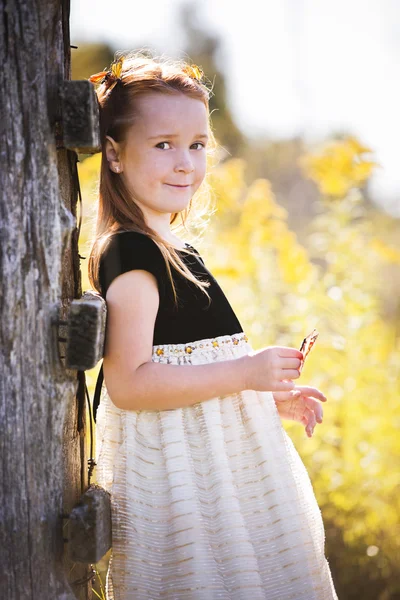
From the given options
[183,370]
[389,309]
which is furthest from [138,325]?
[389,309]

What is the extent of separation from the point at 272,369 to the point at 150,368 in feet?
0.89

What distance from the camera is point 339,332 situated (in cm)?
286

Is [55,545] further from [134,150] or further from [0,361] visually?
[134,150]

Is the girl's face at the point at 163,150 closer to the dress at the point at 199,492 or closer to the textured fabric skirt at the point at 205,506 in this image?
the dress at the point at 199,492

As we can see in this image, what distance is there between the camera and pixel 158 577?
1378 millimetres

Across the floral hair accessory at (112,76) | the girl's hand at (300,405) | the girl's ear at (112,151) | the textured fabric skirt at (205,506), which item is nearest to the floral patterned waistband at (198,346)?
the textured fabric skirt at (205,506)

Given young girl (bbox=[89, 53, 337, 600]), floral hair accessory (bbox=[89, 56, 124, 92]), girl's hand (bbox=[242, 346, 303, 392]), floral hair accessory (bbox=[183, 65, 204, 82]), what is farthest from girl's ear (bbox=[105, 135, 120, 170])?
girl's hand (bbox=[242, 346, 303, 392])

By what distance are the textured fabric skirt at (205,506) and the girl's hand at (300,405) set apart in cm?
17

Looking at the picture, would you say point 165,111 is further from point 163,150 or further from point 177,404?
point 177,404

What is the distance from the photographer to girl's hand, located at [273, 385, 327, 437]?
168 cm

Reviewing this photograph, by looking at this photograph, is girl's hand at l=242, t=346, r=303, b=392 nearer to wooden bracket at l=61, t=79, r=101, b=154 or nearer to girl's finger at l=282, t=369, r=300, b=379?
girl's finger at l=282, t=369, r=300, b=379

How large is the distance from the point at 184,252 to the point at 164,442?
0.49 m

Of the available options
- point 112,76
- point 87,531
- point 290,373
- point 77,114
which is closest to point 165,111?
point 112,76

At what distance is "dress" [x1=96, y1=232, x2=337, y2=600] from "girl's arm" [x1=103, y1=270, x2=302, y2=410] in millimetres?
58
